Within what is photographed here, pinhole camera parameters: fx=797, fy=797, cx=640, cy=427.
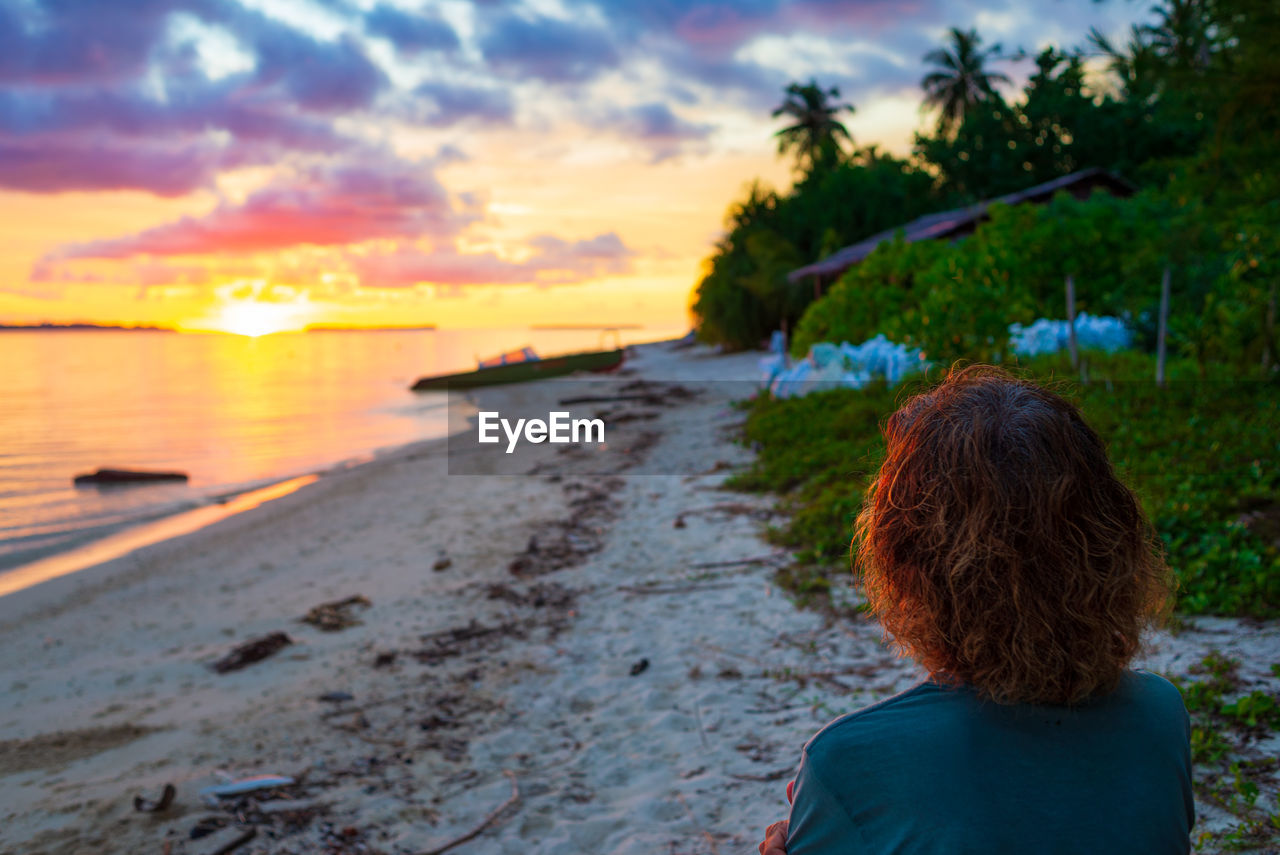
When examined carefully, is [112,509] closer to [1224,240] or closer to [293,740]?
[293,740]

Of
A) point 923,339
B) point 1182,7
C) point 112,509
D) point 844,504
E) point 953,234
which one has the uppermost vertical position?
point 953,234

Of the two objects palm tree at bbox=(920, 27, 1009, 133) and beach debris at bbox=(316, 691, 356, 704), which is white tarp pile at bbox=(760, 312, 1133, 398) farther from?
palm tree at bbox=(920, 27, 1009, 133)

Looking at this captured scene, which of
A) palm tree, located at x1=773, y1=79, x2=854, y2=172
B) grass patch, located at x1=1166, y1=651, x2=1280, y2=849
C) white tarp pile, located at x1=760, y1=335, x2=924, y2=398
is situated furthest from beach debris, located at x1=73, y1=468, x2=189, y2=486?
palm tree, located at x1=773, y1=79, x2=854, y2=172

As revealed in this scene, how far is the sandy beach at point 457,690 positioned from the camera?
3.50 meters

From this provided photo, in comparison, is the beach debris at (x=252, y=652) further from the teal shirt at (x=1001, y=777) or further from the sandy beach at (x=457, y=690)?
the teal shirt at (x=1001, y=777)

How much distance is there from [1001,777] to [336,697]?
4605 millimetres

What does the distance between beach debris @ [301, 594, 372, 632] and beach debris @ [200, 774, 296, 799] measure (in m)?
2.31

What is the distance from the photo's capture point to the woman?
1.07 metres

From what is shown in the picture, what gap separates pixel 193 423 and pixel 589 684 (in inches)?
979

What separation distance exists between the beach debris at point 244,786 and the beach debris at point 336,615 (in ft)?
7.58

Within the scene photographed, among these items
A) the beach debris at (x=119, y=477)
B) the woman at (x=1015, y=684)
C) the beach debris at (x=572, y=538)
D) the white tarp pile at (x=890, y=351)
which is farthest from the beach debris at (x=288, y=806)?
the beach debris at (x=119, y=477)

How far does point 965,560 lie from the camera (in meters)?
1.13

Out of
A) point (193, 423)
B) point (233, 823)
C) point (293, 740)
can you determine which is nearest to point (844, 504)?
point (293, 740)

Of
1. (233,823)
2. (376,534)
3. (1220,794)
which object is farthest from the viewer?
(376,534)
